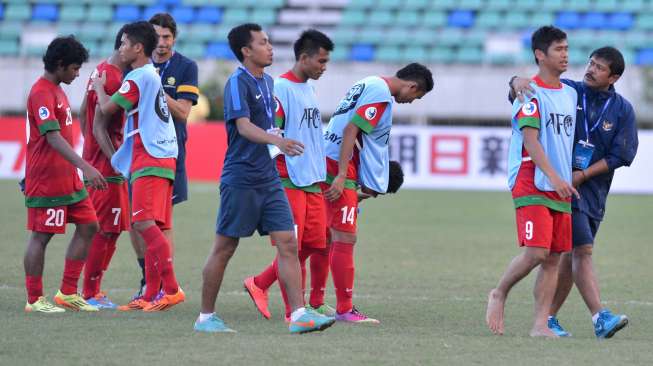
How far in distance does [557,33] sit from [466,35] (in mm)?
24171

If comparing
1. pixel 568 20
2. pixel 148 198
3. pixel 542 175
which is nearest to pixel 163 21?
pixel 148 198

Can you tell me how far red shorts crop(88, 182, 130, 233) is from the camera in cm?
820

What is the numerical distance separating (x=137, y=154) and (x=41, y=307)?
45.8 inches

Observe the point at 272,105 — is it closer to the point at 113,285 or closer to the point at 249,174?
the point at 249,174

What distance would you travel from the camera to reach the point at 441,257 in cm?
1201

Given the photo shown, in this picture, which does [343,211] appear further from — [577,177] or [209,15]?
[209,15]

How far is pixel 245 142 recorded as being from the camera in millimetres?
6758

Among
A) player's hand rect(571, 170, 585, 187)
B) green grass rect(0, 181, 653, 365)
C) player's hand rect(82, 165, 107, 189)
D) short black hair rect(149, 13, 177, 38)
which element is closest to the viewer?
green grass rect(0, 181, 653, 365)

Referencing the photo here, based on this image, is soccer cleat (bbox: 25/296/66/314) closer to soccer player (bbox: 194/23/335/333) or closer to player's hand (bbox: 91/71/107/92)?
soccer player (bbox: 194/23/335/333)

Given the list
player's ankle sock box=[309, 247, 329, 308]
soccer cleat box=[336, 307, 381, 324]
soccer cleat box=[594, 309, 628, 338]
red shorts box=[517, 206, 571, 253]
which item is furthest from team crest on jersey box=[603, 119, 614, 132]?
player's ankle sock box=[309, 247, 329, 308]

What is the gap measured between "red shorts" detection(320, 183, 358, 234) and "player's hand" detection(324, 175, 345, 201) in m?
0.13

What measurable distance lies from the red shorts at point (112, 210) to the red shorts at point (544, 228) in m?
2.86

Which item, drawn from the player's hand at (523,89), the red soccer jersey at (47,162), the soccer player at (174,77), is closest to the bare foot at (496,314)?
the player's hand at (523,89)

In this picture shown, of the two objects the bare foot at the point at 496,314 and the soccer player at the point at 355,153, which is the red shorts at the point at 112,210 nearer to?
the soccer player at the point at 355,153
